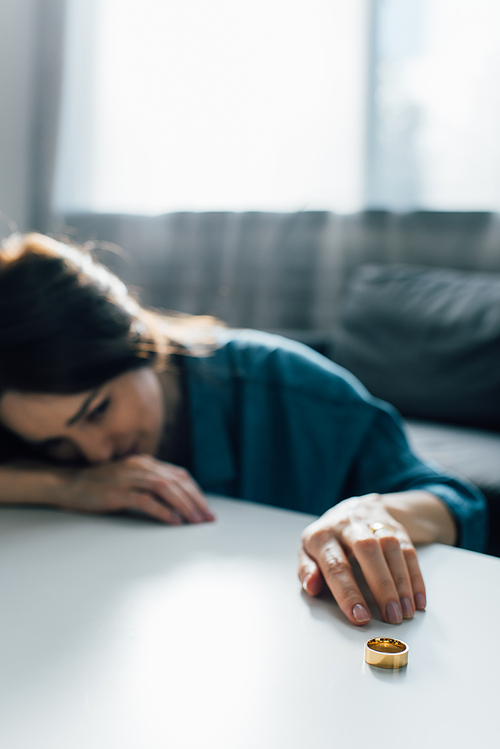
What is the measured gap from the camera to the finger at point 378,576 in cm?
49

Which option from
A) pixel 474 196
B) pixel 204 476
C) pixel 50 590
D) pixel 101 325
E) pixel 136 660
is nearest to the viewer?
pixel 136 660

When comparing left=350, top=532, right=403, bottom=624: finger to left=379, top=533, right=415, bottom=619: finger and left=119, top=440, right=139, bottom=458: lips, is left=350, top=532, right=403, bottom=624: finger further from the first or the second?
left=119, top=440, right=139, bottom=458: lips

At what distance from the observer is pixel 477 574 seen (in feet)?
1.88

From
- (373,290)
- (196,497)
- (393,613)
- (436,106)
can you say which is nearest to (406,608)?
(393,613)

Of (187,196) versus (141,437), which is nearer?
(141,437)

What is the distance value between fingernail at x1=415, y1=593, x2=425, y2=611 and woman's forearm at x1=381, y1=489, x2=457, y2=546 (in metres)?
0.13

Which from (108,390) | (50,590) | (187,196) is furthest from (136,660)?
(187,196)

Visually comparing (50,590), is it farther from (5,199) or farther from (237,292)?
(5,199)

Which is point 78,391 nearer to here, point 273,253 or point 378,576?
point 378,576

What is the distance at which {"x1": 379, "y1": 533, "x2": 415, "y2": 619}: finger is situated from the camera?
50 cm

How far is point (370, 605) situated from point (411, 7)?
2.03 meters

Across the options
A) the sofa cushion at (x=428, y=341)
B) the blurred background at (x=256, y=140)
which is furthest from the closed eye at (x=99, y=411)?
the blurred background at (x=256, y=140)

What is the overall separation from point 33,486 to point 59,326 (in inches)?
8.5

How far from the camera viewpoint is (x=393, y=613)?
487 millimetres
